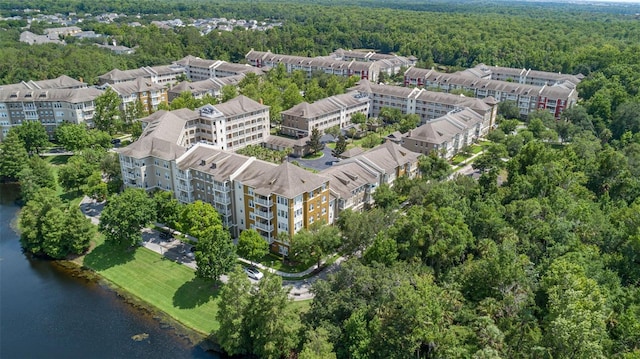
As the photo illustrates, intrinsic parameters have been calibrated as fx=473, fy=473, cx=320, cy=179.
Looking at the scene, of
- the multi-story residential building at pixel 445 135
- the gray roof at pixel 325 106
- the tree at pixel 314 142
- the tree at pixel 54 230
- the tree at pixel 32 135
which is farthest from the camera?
the gray roof at pixel 325 106

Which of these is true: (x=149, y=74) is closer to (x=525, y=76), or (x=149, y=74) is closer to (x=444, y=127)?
(x=444, y=127)

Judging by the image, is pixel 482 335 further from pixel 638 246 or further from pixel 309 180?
pixel 309 180

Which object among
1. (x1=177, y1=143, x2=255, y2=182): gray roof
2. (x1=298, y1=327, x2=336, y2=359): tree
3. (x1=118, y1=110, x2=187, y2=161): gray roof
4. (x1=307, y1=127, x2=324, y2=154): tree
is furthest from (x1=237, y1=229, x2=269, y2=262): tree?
(x1=307, y1=127, x2=324, y2=154): tree

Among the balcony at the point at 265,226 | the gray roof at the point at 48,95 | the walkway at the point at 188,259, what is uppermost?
the gray roof at the point at 48,95

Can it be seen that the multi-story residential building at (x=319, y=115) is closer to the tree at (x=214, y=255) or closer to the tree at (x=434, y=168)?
the tree at (x=434, y=168)

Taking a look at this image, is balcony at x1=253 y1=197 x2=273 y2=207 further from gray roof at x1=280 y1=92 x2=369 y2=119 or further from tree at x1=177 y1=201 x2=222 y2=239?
gray roof at x1=280 y1=92 x2=369 y2=119

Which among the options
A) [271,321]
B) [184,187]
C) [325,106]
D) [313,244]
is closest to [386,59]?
[325,106]

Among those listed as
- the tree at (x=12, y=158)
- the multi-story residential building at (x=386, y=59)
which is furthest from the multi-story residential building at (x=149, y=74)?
the multi-story residential building at (x=386, y=59)
